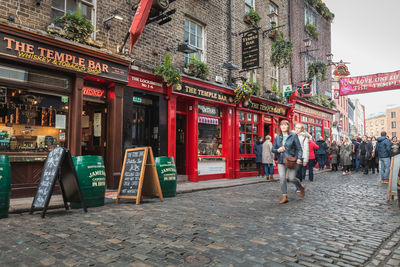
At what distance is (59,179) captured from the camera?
533 centimetres

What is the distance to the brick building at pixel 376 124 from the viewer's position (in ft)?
302

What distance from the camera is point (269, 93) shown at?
15.5m

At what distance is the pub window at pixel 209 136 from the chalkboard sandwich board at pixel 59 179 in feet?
21.8

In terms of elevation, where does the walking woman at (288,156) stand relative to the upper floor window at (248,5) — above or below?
below

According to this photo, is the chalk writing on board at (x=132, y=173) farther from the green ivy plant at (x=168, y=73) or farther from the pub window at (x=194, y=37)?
the pub window at (x=194, y=37)

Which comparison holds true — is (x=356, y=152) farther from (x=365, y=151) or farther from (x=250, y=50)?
(x=250, y=50)

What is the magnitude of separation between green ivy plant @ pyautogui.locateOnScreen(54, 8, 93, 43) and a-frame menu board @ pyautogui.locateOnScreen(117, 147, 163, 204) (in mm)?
3318

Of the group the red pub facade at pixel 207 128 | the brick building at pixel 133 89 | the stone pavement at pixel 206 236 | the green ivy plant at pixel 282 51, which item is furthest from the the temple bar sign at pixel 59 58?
the green ivy plant at pixel 282 51

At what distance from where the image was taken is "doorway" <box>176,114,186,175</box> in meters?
11.5

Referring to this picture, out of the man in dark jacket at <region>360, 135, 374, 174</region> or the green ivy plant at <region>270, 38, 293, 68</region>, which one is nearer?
the green ivy plant at <region>270, 38, 293, 68</region>

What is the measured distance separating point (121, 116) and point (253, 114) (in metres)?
7.63

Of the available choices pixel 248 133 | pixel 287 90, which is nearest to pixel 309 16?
pixel 287 90

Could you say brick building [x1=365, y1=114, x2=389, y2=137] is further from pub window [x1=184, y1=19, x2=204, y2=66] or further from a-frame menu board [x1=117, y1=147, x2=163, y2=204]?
a-frame menu board [x1=117, y1=147, x2=163, y2=204]

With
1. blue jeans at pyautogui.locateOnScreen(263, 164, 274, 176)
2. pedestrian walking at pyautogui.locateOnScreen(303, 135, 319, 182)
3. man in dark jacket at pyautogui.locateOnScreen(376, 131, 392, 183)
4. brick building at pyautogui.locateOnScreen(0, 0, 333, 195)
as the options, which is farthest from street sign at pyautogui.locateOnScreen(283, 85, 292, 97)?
man in dark jacket at pyautogui.locateOnScreen(376, 131, 392, 183)
